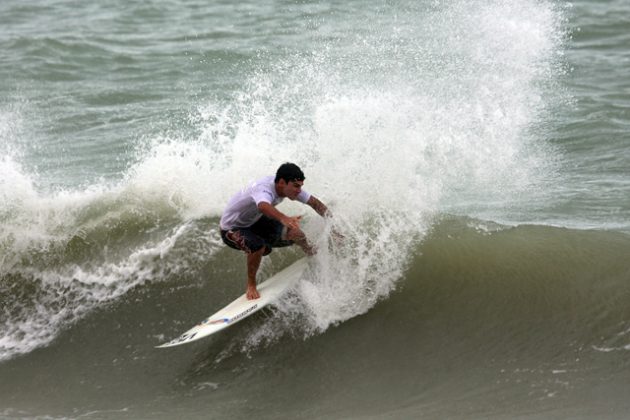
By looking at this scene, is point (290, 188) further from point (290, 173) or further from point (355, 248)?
point (355, 248)

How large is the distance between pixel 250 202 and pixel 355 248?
1.18 metres

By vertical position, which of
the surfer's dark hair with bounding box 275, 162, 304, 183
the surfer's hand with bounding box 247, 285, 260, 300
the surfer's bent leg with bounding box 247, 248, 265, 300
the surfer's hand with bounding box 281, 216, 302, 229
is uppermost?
the surfer's dark hair with bounding box 275, 162, 304, 183

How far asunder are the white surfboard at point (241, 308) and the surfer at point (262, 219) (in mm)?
130

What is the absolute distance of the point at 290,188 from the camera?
710 centimetres

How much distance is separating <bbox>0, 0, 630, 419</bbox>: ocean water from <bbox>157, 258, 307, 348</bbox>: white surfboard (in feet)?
0.48

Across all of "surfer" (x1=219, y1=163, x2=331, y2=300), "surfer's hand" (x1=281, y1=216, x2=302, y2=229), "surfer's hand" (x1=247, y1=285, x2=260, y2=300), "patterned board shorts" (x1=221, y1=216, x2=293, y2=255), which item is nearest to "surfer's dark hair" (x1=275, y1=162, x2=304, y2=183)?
"surfer" (x1=219, y1=163, x2=331, y2=300)

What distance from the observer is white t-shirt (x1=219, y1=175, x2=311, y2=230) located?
283 inches

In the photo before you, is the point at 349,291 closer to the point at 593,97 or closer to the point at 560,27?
the point at 593,97

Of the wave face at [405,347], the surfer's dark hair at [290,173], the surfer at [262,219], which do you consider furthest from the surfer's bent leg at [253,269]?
the surfer's dark hair at [290,173]

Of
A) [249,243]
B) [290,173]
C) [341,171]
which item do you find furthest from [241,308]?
[341,171]

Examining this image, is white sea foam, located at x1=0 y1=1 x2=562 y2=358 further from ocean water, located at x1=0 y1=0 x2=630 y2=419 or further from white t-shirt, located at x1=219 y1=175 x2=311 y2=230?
white t-shirt, located at x1=219 y1=175 x2=311 y2=230

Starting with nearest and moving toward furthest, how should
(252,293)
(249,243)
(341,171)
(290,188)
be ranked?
(290,188) < (249,243) < (252,293) < (341,171)

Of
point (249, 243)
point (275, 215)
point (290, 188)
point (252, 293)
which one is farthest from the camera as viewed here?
point (252, 293)

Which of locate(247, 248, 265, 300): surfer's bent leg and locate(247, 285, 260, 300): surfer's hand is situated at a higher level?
locate(247, 248, 265, 300): surfer's bent leg
